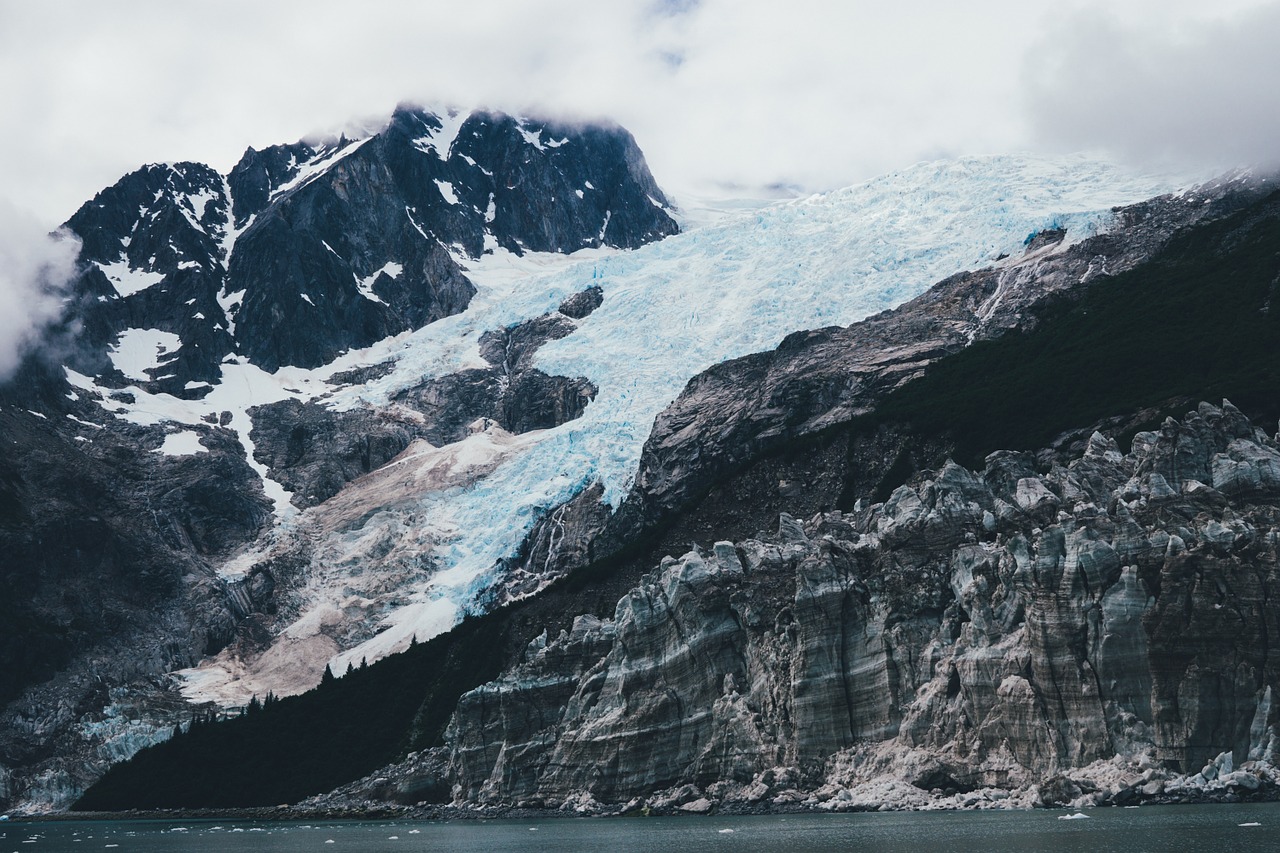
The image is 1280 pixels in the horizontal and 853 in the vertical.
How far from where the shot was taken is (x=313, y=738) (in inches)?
5950

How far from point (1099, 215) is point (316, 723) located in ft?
360

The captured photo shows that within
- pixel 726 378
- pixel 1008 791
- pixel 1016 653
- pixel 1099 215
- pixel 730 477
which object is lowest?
pixel 1008 791

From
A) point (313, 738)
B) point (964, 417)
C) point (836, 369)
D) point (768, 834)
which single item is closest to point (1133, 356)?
point (964, 417)

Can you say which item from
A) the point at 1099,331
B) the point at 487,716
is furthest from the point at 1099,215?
the point at 487,716

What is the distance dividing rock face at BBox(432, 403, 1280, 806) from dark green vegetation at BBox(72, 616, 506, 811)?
2724 cm

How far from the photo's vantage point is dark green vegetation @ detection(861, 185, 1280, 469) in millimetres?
128000

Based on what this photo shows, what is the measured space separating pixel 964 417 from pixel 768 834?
78.8 metres

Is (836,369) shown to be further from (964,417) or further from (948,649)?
(948,649)

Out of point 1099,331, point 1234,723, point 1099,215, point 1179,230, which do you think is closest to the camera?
point 1234,723

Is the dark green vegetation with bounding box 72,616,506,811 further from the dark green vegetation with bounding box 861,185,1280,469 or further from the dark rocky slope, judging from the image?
the dark green vegetation with bounding box 861,185,1280,469

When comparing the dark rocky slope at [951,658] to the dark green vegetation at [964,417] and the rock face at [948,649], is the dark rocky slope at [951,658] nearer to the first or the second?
the rock face at [948,649]

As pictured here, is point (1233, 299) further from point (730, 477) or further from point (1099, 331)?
point (730, 477)

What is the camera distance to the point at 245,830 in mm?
115562

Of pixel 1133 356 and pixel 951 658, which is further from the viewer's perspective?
pixel 1133 356
